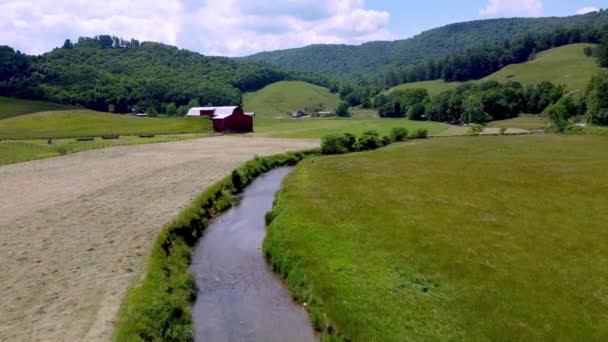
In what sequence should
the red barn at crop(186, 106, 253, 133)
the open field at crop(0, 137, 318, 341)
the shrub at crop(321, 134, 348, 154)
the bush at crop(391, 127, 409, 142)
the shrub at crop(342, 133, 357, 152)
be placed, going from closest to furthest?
the open field at crop(0, 137, 318, 341) < the shrub at crop(321, 134, 348, 154) < the shrub at crop(342, 133, 357, 152) < the bush at crop(391, 127, 409, 142) < the red barn at crop(186, 106, 253, 133)

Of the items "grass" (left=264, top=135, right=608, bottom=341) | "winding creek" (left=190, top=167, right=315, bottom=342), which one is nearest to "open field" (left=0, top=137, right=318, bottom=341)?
"winding creek" (left=190, top=167, right=315, bottom=342)

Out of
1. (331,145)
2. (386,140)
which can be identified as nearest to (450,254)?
(331,145)

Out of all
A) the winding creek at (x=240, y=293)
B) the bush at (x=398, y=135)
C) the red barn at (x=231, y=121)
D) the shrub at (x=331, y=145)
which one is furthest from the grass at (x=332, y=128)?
the winding creek at (x=240, y=293)

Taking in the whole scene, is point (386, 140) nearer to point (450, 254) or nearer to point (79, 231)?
point (450, 254)

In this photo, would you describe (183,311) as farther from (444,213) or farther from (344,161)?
(344,161)

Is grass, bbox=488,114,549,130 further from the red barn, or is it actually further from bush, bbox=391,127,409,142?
the red barn

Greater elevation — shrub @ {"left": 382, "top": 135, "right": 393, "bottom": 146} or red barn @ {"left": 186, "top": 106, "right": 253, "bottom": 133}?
red barn @ {"left": 186, "top": 106, "right": 253, "bottom": 133}

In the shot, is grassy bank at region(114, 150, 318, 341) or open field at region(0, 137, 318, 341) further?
open field at region(0, 137, 318, 341)
